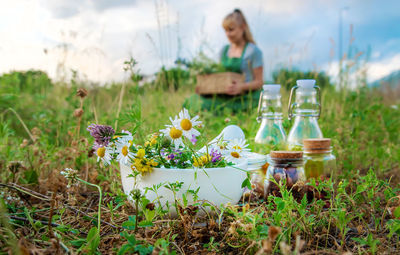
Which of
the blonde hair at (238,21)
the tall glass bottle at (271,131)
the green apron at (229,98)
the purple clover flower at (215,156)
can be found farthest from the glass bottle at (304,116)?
the blonde hair at (238,21)

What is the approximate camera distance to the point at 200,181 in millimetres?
1142

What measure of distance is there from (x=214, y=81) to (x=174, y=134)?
376 cm

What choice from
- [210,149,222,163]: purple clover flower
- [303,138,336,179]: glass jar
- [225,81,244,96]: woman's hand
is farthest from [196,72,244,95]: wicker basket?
[210,149,222,163]: purple clover flower

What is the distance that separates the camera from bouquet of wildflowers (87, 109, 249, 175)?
45.1 inches

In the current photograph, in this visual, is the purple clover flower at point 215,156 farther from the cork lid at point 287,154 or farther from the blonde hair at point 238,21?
the blonde hair at point 238,21

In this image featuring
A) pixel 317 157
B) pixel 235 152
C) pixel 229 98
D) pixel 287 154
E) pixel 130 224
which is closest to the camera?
pixel 130 224

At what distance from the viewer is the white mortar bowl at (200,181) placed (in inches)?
44.6

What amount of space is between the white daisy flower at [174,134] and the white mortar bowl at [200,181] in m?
0.10

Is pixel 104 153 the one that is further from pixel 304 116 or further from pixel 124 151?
pixel 304 116

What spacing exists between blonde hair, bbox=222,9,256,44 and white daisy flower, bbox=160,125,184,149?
4.48 metres

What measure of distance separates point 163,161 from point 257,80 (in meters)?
4.09

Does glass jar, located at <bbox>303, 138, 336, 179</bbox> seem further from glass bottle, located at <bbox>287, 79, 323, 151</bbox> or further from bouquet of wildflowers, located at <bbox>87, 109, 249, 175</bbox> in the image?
bouquet of wildflowers, located at <bbox>87, 109, 249, 175</bbox>

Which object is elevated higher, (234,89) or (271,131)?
(234,89)

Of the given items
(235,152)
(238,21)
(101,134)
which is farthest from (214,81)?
(101,134)
